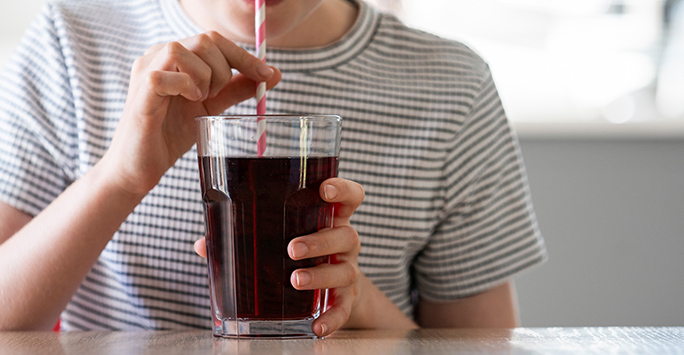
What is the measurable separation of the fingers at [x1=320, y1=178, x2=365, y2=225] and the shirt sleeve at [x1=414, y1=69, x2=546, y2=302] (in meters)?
0.46

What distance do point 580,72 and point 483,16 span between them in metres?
0.40

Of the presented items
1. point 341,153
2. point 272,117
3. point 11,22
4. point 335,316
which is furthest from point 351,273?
point 11,22

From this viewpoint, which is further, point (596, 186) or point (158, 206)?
point (596, 186)

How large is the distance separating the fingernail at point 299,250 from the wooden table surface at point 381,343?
72 mm

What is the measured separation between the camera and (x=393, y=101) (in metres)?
1.10

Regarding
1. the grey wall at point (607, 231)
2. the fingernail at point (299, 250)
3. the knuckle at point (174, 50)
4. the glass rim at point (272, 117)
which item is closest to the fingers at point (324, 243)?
the fingernail at point (299, 250)

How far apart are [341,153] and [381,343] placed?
1.67 ft

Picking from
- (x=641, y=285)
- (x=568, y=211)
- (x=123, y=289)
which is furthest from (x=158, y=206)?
(x=641, y=285)

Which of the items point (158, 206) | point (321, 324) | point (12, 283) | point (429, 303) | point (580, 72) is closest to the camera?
point (321, 324)

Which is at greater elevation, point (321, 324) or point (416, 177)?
point (416, 177)

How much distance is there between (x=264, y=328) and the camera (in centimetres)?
60

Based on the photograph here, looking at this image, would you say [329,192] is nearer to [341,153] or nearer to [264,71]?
[264,71]

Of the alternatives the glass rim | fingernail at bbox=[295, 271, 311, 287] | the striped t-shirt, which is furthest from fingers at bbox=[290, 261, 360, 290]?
the striped t-shirt

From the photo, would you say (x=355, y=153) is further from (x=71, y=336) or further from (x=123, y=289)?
(x=71, y=336)
